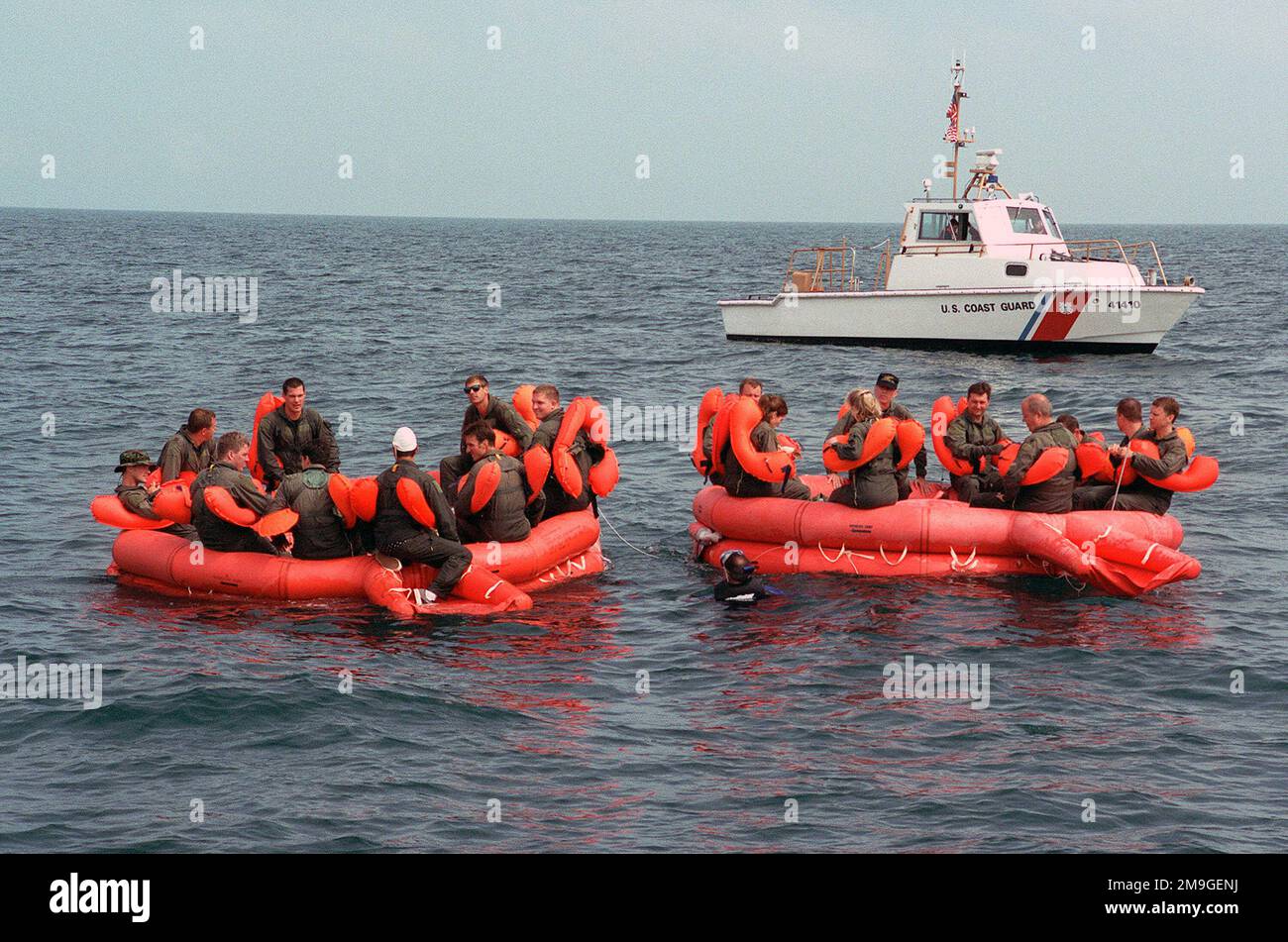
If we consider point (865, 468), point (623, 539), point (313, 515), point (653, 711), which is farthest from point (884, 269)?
point (653, 711)

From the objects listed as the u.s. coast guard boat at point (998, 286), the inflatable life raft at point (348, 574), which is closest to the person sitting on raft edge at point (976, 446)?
the inflatable life raft at point (348, 574)

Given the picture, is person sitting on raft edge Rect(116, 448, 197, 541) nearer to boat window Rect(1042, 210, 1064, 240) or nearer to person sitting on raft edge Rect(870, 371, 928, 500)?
person sitting on raft edge Rect(870, 371, 928, 500)

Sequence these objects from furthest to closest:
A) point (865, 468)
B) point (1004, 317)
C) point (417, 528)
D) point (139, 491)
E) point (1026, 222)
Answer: point (1004, 317) < point (1026, 222) < point (865, 468) < point (139, 491) < point (417, 528)

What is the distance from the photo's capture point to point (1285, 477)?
19.2 m

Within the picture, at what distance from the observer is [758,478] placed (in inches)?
574

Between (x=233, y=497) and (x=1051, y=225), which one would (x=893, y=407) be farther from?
(x=1051, y=225)

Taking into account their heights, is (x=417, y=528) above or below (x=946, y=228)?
below

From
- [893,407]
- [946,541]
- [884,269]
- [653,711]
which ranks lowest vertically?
[653,711]

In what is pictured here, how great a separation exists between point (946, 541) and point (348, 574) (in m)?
6.03

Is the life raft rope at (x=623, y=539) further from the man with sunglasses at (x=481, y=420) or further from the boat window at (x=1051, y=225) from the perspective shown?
the boat window at (x=1051, y=225)

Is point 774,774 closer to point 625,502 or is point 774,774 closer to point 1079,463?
point 1079,463

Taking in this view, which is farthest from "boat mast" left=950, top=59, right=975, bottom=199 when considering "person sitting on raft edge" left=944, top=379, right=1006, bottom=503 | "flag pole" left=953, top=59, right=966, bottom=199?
"person sitting on raft edge" left=944, top=379, right=1006, bottom=503

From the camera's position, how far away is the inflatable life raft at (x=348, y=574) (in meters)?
12.9

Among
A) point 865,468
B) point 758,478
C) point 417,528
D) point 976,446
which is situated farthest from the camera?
point 758,478
